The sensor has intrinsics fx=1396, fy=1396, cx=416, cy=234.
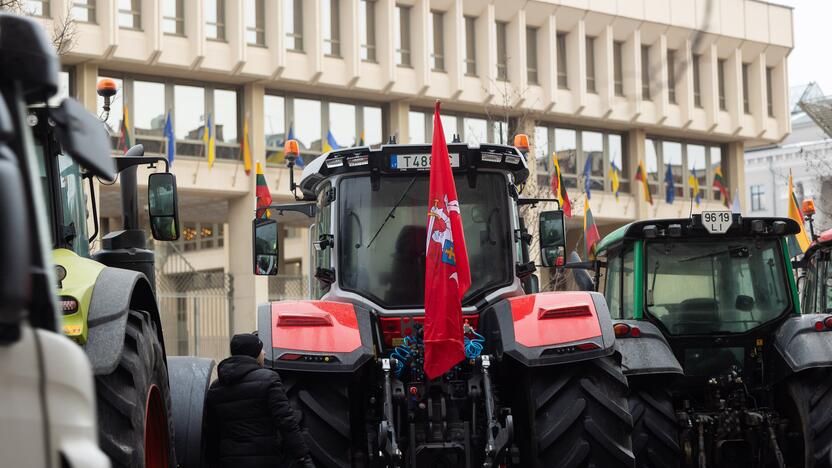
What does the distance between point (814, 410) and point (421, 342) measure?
319cm

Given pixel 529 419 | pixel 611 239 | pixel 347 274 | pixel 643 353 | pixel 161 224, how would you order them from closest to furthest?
pixel 161 224 < pixel 529 419 < pixel 347 274 < pixel 643 353 < pixel 611 239

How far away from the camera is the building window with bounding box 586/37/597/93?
4134 cm

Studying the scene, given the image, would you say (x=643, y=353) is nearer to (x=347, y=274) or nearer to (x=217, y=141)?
(x=347, y=274)

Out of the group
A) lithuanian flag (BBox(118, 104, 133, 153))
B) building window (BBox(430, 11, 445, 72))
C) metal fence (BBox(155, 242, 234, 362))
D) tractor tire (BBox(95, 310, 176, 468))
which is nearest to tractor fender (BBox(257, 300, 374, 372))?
tractor tire (BBox(95, 310, 176, 468))

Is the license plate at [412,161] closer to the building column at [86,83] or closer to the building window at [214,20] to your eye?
the building column at [86,83]

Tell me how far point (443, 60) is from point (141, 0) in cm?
938

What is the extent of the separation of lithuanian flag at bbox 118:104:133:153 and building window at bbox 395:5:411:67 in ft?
27.2

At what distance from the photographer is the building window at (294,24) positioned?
36656 mm

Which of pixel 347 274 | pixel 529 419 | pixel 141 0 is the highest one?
pixel 141 0

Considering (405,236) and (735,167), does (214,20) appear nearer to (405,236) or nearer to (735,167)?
(735,167)

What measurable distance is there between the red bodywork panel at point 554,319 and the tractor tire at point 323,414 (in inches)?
45.1

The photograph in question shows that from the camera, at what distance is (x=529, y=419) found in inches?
334

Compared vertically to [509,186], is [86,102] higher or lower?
higher

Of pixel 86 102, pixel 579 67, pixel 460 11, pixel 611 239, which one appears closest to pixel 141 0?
pixel 86 102
